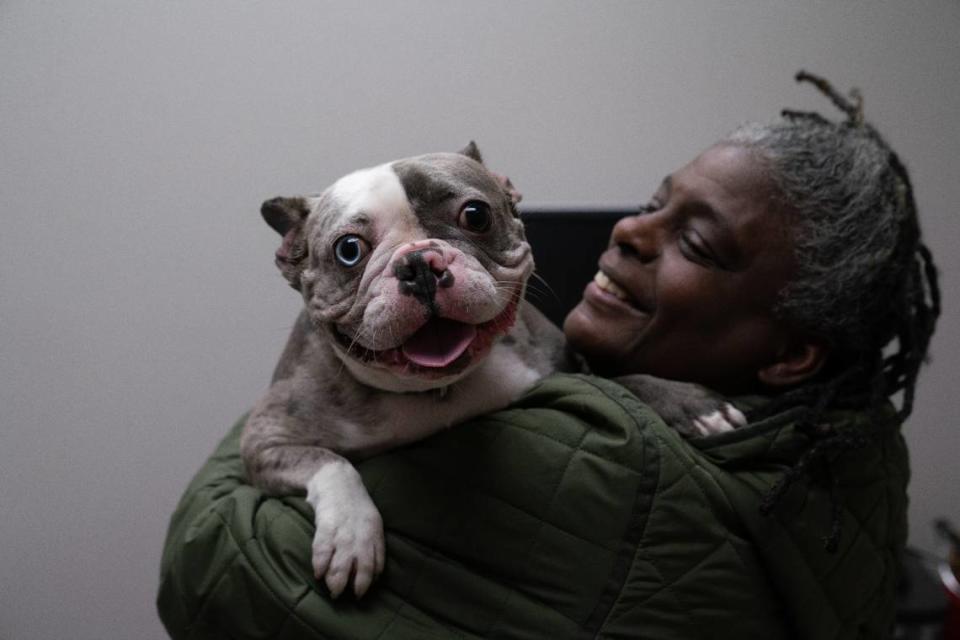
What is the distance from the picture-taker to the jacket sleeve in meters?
1.02

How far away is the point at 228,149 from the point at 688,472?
193cm

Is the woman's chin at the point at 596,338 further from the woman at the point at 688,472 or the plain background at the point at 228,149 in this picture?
the plain background at the point at 228,149

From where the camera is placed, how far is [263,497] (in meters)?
1.26

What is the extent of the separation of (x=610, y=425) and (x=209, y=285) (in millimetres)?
1788

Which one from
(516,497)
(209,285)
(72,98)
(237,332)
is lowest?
(237,332)

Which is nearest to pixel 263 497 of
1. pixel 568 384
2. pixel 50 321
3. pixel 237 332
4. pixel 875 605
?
pixel 568 384

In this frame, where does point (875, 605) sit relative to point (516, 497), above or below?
below

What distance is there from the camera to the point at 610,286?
1.51 meters

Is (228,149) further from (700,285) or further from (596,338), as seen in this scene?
(700,285)

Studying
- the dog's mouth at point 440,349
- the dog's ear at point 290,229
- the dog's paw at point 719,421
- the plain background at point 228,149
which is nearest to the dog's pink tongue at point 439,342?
Answer: the dog's mouth at point 440,349

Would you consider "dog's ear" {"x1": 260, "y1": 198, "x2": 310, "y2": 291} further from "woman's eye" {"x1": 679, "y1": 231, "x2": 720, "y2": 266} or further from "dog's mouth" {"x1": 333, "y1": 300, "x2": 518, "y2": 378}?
"woman's eye" {"x1": 679, "y1": 231, "x2": 720, "y2": 266}

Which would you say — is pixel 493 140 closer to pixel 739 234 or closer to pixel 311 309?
pixel 739 234

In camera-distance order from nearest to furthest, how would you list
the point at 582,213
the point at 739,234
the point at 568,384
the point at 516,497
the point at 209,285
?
the point at 516,497 < the point at 568,384 < the point at 739,234 < the point at 582,213 < the point at 209,285

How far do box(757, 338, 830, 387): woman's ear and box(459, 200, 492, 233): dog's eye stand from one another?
65 cm
